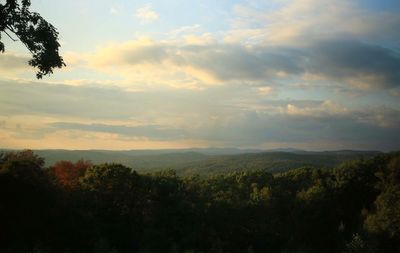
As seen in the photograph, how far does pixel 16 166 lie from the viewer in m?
37.6

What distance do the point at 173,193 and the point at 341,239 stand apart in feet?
67.6

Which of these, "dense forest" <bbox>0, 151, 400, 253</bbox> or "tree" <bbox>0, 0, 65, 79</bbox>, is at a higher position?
"tree" <bbox>0, 0, 65, 79</bbox>

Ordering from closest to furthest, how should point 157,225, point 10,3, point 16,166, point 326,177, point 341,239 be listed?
point 10,3
point 16,166
point 157,225
point 341,239
point 326,177

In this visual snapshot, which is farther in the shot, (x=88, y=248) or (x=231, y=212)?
(x=231, y=212)

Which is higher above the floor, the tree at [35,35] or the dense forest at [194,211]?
the tree at [35,35]

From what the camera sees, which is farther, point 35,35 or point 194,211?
point 194,211

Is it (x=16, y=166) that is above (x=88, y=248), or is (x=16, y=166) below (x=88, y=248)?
above

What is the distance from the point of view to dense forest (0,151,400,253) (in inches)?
1462

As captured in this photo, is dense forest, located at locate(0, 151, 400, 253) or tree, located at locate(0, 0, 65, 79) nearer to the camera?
tree, located at locate(0, 0, 65, 79)

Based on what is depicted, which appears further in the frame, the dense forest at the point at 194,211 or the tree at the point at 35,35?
the dense forest at the point at 194,211

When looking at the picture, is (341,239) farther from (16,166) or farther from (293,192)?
(16,166)

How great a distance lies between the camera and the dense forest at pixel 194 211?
3712cm

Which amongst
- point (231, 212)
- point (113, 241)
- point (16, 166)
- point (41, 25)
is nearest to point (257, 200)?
point (231, 212)

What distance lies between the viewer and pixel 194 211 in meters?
52.2
